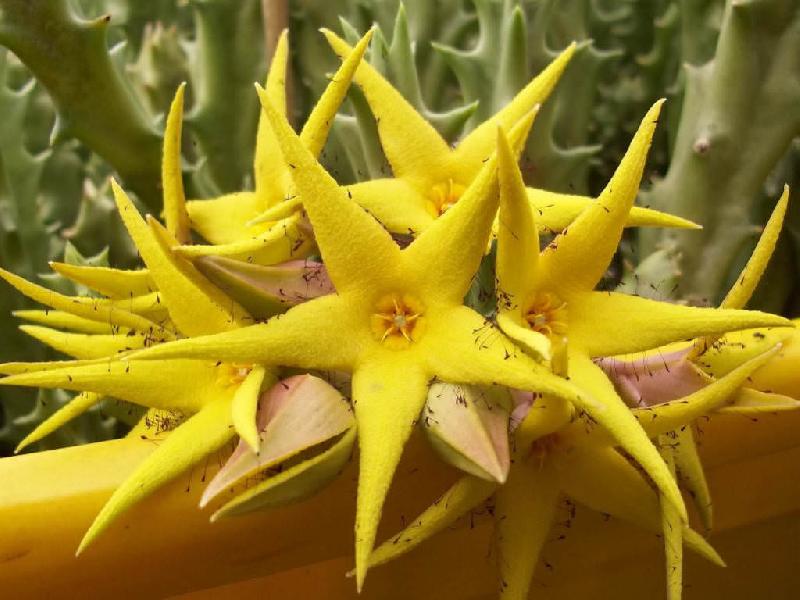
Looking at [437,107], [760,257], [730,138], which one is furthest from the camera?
[437,107]

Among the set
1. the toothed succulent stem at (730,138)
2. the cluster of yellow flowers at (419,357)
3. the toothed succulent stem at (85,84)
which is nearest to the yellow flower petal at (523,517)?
the cluster of yellow flowers at (419,357)

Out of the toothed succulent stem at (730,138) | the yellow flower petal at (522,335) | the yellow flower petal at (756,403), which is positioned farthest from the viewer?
the toothed succulent stem at (730,138)

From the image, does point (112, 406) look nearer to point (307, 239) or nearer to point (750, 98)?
point (307, 239)

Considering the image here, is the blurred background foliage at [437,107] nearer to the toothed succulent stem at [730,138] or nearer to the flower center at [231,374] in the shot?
the toothed succulent stem at [730,138]

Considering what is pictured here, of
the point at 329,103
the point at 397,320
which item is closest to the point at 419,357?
the point at 397,320

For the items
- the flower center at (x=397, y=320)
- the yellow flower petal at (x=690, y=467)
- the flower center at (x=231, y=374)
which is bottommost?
the yellow flower petal at (x=690, y=467)

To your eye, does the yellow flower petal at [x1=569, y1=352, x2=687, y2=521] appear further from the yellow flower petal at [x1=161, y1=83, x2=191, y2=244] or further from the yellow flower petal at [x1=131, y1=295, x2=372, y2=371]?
the yellow flower petal at [x1=161, y1=83, x2=191, y2=244]

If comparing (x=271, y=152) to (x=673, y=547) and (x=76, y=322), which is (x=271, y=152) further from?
(x=673, y=547)
